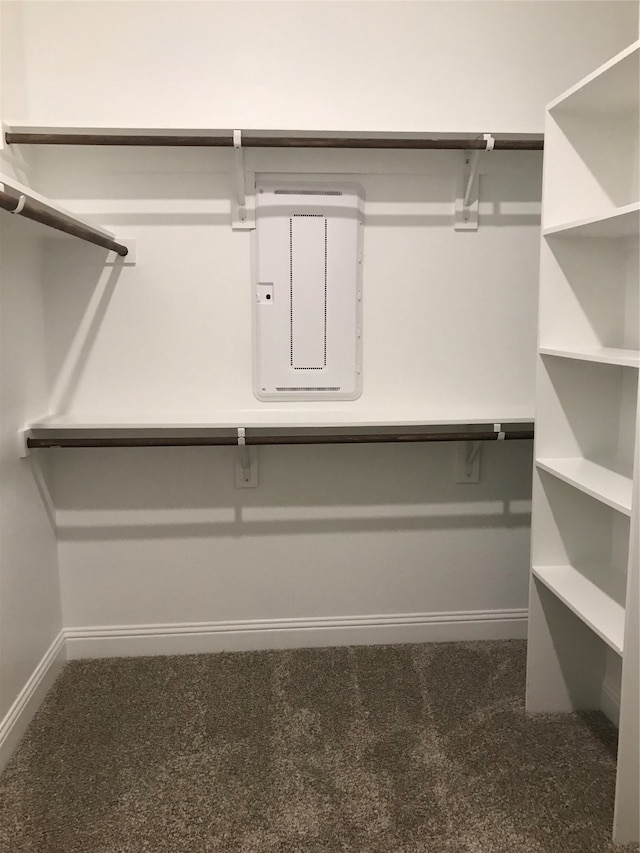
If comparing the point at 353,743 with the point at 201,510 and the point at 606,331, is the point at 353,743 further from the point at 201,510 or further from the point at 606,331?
the point at 606,331

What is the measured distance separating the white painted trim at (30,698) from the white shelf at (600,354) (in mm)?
1878

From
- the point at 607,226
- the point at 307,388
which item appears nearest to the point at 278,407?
the point at 307,388

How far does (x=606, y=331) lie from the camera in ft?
6.10

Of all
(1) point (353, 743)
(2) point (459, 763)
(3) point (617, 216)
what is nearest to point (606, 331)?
(3) point (617, 216)

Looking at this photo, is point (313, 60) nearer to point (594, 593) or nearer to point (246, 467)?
point (246, 467)

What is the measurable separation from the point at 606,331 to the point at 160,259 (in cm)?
147

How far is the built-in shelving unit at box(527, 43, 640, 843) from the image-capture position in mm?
1744

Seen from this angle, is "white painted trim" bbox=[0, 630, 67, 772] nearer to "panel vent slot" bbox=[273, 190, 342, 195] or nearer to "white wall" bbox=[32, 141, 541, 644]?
"white wall" bbox=[32, 141, 541, 644]

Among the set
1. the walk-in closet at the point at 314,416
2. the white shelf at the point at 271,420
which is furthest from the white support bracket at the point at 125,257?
the white shelf at the point at 271,420

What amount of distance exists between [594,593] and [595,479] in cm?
33

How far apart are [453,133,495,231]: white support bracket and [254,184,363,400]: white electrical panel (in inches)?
13.9

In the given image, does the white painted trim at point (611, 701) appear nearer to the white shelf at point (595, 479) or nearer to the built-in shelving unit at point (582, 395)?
the built-in shelving unit at point (582, 395)

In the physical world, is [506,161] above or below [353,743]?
above

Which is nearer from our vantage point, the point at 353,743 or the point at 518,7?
the point at 353,743
